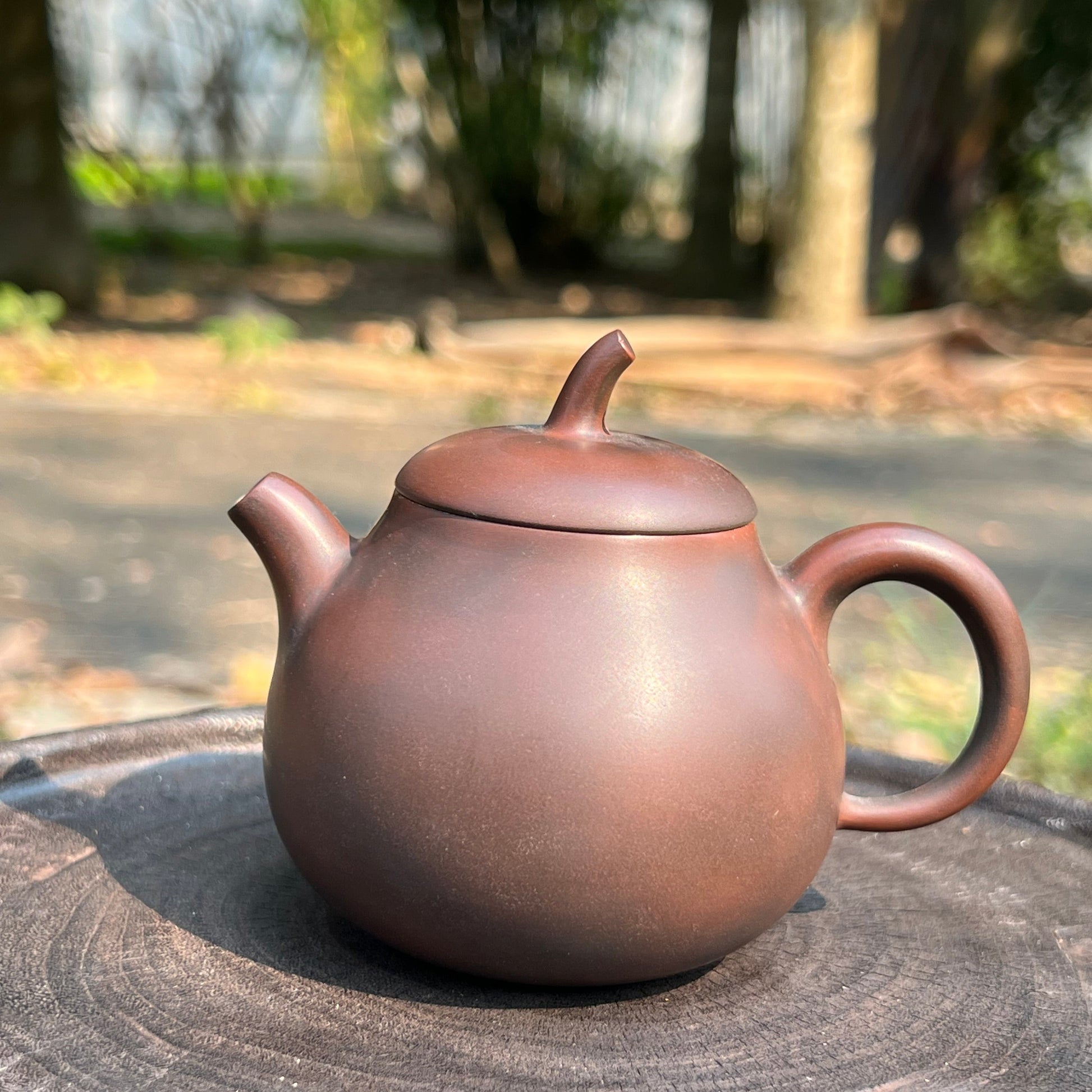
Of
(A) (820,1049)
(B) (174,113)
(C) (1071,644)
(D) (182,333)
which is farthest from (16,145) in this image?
(A) (820,1049)

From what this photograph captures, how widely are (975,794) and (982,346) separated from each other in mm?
6070

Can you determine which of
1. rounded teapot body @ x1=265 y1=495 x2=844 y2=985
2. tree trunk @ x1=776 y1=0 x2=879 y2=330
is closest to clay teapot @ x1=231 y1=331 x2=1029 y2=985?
rounded teapot body @ x1=265 y1=495 x2=844 y2=985

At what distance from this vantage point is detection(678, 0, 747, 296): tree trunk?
9.14 metres

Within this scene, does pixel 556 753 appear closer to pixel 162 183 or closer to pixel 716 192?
pixel 716 192

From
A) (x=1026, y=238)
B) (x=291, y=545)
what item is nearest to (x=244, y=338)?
(x=291, y=545)

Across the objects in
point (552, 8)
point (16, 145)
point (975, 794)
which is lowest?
point (975, 794)

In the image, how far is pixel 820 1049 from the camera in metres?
0.98

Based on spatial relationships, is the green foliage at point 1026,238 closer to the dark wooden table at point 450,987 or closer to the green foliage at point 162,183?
the green foliage at point 162,183

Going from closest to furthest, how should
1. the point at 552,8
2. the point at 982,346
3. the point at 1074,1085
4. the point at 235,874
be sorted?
the point at 1074,1085 → the point at 235,874 → the point at 982,346 → the point at 552,8

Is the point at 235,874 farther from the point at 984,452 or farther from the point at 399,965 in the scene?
the point at 984,452

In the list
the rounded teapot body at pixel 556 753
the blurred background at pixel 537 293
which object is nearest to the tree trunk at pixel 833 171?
the blurred background at pixel 537 293

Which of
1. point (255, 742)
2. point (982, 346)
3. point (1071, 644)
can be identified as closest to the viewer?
point (255, 742)

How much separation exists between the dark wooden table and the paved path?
69.0 inches

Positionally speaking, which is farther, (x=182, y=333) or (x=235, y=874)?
(x=182, y=333)
